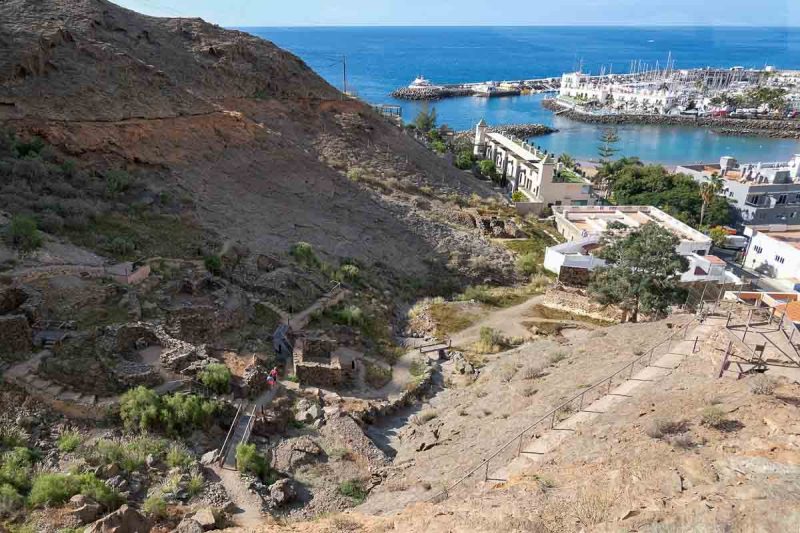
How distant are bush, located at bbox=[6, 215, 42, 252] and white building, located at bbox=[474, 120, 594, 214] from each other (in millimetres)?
38146

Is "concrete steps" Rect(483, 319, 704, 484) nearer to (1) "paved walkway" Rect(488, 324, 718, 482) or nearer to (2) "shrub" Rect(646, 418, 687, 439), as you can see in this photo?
(1) "paved walkway" Rect(488, 324, 718, 482)

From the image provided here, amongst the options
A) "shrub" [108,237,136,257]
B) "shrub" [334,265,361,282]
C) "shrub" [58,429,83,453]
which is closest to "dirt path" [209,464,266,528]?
"shrub" [58,429,83,453]

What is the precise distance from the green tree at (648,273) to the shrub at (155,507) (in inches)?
759

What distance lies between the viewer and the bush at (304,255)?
27.2 metres

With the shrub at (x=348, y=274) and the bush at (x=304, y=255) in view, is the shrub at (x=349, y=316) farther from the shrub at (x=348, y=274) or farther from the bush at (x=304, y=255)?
the bush at (x=304, y=255)

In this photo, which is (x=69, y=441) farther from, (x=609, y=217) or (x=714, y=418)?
(x=609, y=217)

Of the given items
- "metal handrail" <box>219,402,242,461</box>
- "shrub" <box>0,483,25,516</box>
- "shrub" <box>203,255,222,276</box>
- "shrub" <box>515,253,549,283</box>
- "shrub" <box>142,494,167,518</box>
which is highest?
"shrub" <box>203,255,222,276</box>

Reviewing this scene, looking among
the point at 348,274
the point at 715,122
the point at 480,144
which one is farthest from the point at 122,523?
the point at 715,122

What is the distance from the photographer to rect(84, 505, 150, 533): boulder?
962cm

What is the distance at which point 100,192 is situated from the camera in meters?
26.0

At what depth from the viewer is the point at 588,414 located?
519 inches

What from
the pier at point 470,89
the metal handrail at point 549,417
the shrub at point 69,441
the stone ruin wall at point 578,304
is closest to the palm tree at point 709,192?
the stone ruin wall at point 578,304

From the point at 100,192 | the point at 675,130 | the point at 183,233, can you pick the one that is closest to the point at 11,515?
the point at 183,233

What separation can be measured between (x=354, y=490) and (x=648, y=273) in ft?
52.1
